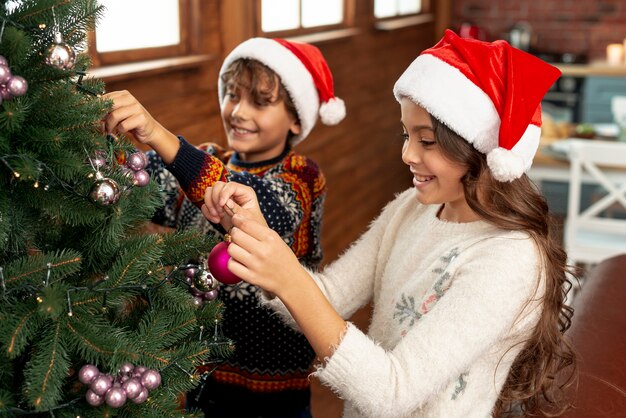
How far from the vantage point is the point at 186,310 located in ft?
3.51

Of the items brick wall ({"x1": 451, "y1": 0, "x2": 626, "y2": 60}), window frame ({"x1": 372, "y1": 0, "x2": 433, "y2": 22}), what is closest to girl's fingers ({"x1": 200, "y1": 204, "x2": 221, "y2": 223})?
window frame ({"x1": 372, "y1": 0, "x2": 433, "y2": 22})

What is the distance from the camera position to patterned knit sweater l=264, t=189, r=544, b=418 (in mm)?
1139

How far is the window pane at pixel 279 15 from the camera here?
129 inches

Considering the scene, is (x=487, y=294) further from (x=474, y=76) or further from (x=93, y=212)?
(x=93, y=212)

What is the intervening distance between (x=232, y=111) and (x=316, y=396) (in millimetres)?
1581

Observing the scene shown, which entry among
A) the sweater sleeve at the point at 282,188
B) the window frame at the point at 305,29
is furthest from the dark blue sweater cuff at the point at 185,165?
the window frame at the point at 305,29

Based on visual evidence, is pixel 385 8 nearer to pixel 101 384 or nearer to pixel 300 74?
pixel 300 74

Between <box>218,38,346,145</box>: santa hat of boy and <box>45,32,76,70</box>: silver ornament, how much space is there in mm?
805

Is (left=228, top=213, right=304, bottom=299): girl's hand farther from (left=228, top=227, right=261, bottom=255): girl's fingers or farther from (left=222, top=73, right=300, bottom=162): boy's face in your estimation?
(left=222, top=73, right=300, bottom=162): boy's face

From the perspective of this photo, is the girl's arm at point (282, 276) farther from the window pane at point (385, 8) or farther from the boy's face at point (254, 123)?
the window pane at point (385, 8)

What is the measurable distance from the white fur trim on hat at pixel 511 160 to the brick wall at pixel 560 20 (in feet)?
16.9

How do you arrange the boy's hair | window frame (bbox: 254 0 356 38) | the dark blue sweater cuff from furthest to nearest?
window frame (bbox: 254 0 356 38) < the boy's hair < the dark blue sweater cuff

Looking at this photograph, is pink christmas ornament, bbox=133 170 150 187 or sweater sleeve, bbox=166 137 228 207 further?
sweater sleeve, bbox=166 137 228 207

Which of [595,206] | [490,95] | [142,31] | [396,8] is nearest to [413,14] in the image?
[396,8]
